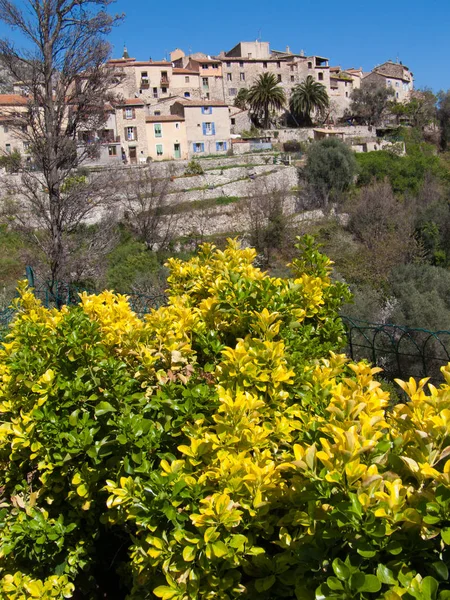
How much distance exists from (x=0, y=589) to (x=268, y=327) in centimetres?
162

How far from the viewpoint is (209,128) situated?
139ft

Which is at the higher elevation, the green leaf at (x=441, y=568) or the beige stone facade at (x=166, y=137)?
the beige stone facade at (x=166, y=137)

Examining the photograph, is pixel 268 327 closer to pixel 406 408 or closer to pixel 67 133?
pixel 406 408

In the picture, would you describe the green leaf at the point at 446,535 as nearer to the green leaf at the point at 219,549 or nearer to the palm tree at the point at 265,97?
the green leaf at the point at 219,549

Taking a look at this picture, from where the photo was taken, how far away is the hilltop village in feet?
131

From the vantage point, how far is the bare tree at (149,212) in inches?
1073

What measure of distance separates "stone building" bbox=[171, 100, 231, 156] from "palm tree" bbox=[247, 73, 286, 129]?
18.7 feet

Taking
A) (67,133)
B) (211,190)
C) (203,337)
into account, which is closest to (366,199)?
(211,190)

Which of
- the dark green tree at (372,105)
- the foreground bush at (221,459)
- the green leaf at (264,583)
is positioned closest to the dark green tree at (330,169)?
the dark green tree at (372,105)

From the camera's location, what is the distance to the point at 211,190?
32125mm

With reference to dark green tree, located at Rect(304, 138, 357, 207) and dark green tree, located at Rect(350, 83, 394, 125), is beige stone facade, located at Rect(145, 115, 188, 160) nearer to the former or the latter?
dark green tree, located at Rect(304, 138, 357, 207)

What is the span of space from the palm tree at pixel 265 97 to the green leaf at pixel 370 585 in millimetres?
49601

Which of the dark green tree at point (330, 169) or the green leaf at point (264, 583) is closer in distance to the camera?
the green leaf at point (264, 583)

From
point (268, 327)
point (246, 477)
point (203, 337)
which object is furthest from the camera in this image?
point (203, 337)
